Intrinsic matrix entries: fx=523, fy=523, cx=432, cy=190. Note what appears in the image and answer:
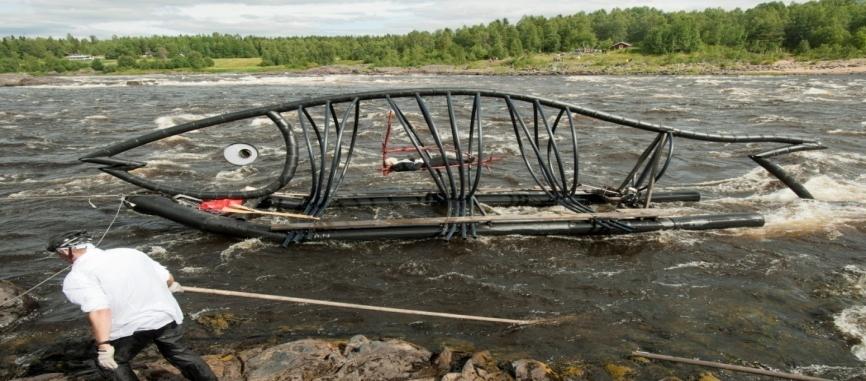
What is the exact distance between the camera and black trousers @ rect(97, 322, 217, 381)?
5012 millimetres

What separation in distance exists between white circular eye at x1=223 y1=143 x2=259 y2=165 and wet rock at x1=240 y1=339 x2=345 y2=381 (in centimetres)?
491

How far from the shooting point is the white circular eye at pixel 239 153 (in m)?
10.3

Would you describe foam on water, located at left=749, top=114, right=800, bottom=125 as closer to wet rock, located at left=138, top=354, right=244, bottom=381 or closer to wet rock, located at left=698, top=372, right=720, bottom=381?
wet rock, located at left=698, top=372, right=720, bottom=381

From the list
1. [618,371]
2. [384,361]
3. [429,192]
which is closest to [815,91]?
[429,192]

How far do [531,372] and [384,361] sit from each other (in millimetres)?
1715

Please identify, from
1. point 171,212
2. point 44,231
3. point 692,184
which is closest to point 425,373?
point 171,212

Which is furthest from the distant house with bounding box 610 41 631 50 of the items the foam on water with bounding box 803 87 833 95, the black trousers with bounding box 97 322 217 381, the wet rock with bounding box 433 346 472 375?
the black trousers with bounding box 97 322 217 381

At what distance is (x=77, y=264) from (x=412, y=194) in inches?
386

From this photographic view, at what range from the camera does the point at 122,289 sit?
188 inches

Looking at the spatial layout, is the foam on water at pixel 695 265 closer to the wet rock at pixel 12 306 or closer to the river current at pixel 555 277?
the river current at pixel 555 277

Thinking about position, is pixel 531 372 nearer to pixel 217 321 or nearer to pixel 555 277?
pixel 555 277

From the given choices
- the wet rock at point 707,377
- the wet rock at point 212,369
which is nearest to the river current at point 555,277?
the wet rock at point 707,377

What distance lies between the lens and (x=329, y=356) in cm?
621

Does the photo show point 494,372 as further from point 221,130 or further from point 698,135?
point 221,130
